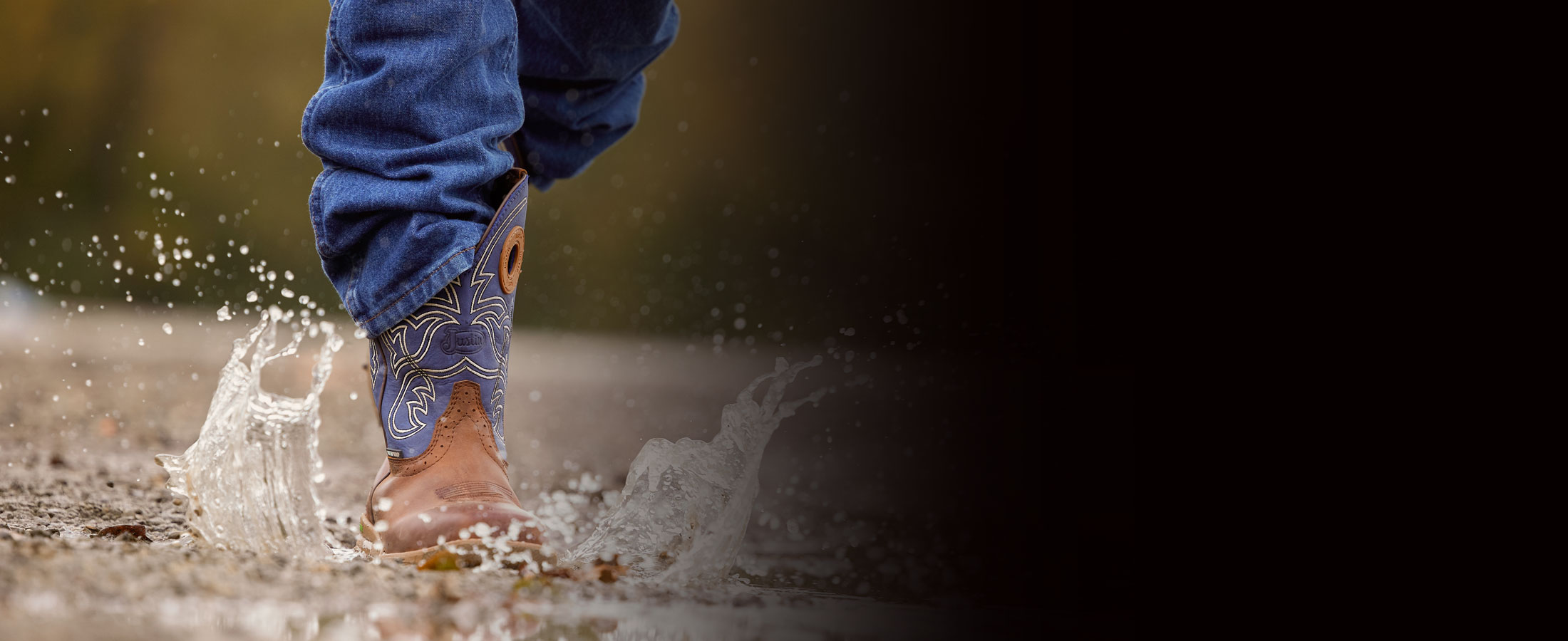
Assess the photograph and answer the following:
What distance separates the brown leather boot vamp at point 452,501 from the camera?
3.64 ft

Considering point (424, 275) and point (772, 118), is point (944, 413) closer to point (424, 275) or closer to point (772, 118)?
point (424, 275)

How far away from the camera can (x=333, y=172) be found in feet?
3.72

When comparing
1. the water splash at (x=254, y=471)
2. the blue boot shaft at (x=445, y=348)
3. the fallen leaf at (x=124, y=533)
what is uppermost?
the blue boot shaft at (x=445, y=348)

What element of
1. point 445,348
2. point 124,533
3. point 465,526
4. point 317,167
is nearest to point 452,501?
point 465,526

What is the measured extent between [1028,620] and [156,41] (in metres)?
6.92

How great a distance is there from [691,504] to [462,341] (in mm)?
281

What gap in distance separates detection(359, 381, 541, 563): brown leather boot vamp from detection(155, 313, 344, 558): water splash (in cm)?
7

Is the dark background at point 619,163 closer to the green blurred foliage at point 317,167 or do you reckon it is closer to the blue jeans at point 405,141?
the green blurred foliage at point 317,167

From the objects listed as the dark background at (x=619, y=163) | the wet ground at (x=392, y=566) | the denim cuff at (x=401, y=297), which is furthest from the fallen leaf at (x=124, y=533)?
the dark background at (x=619, y=163)

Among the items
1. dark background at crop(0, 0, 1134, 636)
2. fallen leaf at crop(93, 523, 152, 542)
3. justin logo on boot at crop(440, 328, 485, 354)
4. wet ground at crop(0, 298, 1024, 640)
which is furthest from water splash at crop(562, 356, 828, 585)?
dark background at crop(0, 0, 1134, 636)

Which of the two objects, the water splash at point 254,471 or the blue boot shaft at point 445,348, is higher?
the blue boot shaft at point 445,348

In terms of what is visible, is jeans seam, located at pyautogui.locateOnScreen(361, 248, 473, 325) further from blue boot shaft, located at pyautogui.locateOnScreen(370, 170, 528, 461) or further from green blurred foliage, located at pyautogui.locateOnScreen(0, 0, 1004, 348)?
green blurred foliage, located at pyautogui.locateOnScreen(0, 0, 1004, 348)

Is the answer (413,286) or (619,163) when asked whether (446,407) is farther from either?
(619,163)

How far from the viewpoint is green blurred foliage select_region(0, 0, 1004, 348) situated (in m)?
6.16
